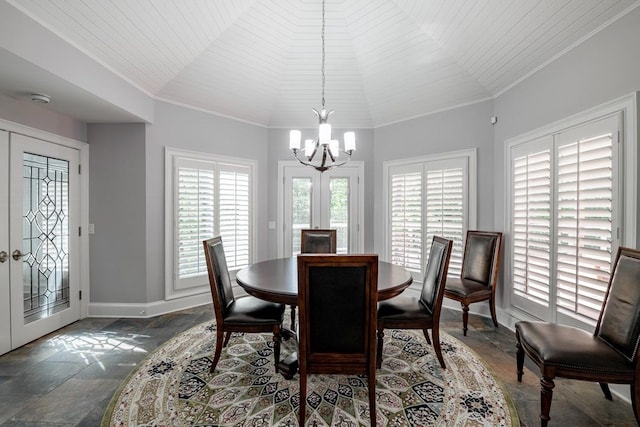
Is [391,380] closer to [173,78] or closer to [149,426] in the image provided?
[149,426]

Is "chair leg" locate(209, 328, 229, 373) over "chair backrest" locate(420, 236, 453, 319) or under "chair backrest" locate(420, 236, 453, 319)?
under

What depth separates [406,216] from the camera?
439 centimetres

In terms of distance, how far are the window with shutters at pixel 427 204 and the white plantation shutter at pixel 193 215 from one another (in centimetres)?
264

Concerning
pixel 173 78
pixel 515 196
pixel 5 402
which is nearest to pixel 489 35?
pixel 515 196

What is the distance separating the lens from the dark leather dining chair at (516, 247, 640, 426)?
5.38 ft

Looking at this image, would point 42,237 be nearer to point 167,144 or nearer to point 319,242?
point 167,144

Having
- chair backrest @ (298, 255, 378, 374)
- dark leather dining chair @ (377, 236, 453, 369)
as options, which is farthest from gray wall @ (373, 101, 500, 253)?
chair backrest @ (298, 255, 378, 374)

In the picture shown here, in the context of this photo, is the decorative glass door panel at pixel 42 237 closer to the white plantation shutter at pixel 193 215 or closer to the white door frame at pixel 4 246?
the white door frame at pixel 4 246

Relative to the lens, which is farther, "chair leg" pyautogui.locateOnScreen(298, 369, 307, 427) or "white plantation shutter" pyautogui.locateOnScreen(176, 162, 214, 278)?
"white plantation shutter" pyautogui.locateOnScreen(176, 162, 214, 278)

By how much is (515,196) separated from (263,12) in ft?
10.9

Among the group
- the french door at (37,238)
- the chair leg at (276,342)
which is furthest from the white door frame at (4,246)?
the chair leg at (276,342)

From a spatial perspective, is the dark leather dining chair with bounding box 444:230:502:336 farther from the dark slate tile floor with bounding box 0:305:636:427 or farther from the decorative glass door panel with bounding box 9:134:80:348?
the decorative glass door panel with bounding box 9:134:80:348

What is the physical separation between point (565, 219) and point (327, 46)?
Answer: 304 centimetres

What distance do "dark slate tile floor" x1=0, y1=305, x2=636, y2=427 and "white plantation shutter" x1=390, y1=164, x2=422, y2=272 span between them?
3.54ft
